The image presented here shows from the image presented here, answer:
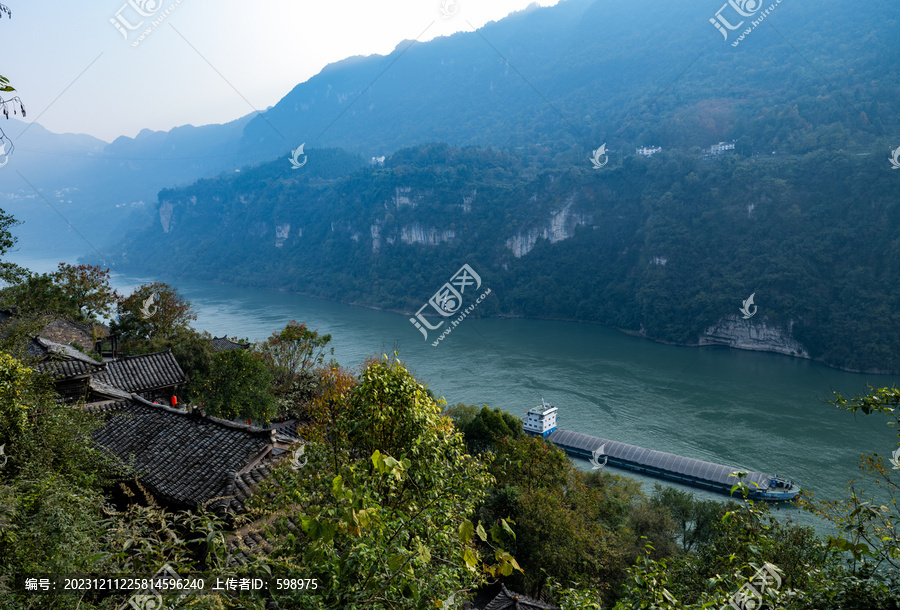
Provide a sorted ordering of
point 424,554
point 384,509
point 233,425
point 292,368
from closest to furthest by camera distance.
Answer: point 424,554
point 384,509
point 233,425
point 292,368

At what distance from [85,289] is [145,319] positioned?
2.17 metres

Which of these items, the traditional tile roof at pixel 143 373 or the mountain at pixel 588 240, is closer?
the traditional tile roof at pixel 143 373

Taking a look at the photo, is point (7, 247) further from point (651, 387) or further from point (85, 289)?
point (651, 387)

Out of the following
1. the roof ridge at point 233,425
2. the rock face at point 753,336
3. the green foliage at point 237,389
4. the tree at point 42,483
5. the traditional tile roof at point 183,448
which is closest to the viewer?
the tree at point 42,483

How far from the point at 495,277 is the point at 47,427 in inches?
2222

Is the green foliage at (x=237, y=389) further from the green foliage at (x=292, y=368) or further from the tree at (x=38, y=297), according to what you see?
the tree at (x=38, y=297)

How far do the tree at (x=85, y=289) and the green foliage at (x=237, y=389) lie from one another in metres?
6.59

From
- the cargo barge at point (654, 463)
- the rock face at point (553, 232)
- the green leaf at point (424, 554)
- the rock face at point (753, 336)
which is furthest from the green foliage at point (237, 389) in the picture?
the rock face at point (553, 232)

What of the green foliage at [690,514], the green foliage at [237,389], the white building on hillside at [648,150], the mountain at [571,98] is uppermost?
the mountain at [571,98]

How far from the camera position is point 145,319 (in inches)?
699

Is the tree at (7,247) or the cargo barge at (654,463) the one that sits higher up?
the tree at (7,247)

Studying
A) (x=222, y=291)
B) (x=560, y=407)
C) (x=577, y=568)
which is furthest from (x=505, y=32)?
(x=577, y=568)

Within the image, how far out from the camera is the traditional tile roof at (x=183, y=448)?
6.46m

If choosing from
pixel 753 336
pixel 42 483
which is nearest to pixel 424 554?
pixel 42 483
